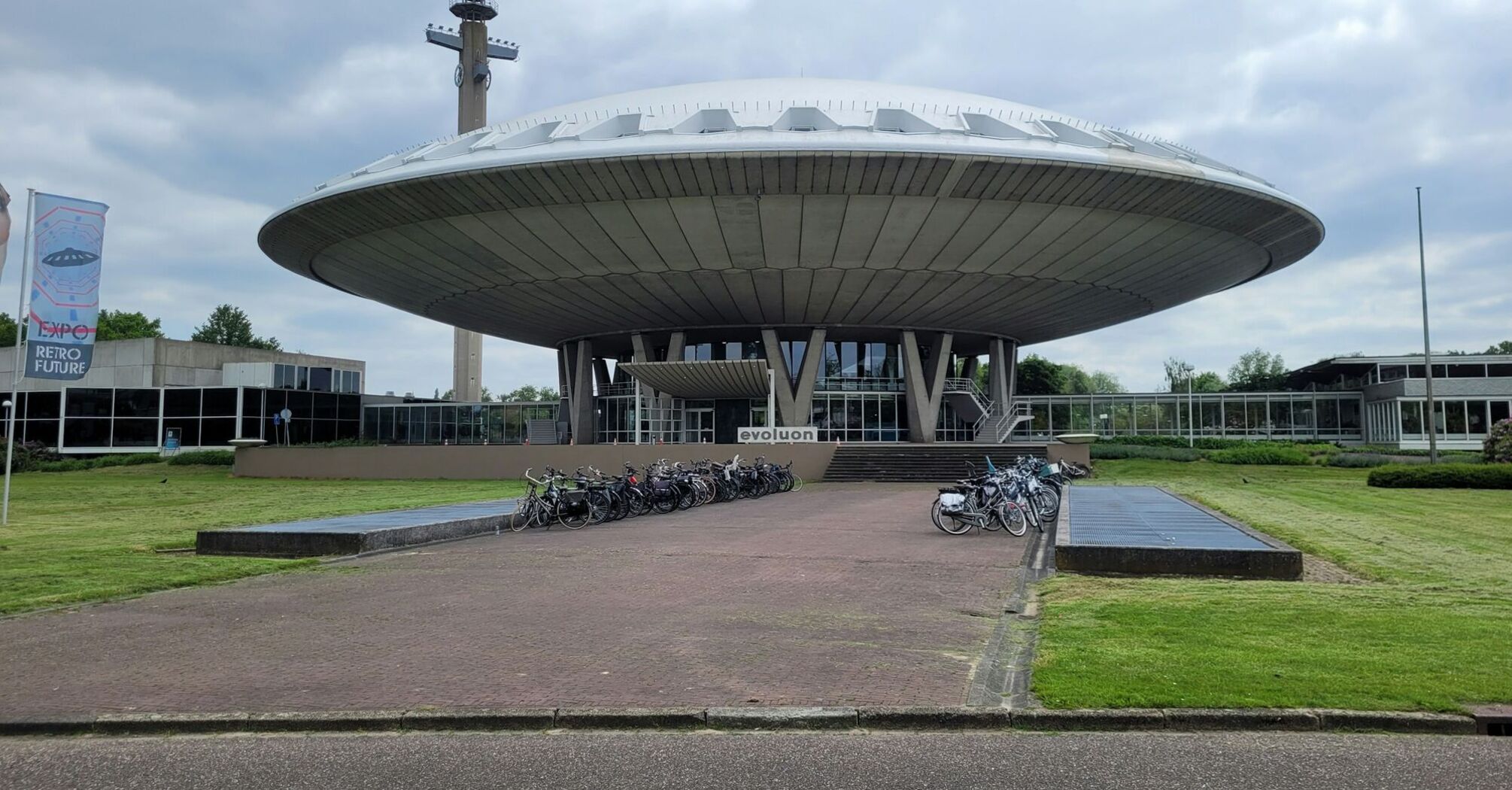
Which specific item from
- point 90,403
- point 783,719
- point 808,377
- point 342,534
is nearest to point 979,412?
point 808,377

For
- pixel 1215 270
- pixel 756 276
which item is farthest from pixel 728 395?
pixel 1215 270

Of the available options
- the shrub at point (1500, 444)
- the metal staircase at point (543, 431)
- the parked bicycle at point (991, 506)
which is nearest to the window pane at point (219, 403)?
the metal staircase at point (543, 431)

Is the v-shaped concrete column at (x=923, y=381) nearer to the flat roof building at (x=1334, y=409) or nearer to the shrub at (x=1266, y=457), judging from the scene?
the shrub at (x=1266, y=457)

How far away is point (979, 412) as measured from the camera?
47000 mm

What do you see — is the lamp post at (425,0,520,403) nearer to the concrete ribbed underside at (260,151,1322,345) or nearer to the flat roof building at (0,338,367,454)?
the flat roof building at (0,338,367,454)

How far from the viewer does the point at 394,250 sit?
3372cm

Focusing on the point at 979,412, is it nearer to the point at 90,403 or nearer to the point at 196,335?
the point at 90,403

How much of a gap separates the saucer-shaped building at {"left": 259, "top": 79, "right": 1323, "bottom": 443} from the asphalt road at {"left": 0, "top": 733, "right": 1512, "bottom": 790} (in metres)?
22.9

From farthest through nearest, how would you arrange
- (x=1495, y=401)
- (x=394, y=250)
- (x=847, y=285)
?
(x=1495, y=401) → (x=847, y=285) → (x=394, y=250)

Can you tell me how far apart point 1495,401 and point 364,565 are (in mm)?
53352

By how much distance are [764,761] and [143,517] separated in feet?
65.1

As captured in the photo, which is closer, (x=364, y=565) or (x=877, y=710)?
(x=877, y=710)

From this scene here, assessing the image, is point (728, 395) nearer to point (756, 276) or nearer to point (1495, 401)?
point (756, 276)

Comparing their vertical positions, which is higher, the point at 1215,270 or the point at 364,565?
the point at 1215,270
